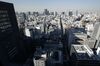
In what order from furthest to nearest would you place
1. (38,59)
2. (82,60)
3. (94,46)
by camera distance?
(94,46) < (82,60) < (38,59)

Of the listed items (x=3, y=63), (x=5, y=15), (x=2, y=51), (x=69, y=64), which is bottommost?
(x=69, y=64)

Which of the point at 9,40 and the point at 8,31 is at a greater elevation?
the point at 8,31

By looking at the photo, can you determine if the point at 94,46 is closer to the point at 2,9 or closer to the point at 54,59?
the point at 54,59

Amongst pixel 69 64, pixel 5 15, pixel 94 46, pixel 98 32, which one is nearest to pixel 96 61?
pixel 69 64

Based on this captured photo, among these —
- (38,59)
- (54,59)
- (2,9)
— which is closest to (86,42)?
(54,59)

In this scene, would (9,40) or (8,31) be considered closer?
(9,40)

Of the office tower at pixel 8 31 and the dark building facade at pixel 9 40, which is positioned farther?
the office tower at pixel 8 31

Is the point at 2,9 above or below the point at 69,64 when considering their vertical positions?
above

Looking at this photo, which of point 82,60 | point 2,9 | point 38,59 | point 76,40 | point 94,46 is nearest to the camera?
point 38,59

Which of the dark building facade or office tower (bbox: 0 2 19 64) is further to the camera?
office tower (bbox: 0 2 19 64)

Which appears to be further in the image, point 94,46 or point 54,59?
point 94,46
